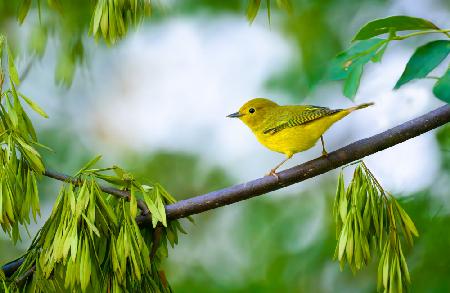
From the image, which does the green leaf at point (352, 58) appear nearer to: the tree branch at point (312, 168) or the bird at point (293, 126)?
the tree branch at point (312, 168)

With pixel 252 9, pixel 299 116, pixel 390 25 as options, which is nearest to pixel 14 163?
pixel 252 9

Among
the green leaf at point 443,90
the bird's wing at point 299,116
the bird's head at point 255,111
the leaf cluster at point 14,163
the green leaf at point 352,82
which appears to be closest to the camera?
the green leaf at point 443,90

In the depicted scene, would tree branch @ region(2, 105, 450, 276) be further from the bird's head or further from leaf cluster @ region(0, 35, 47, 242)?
the bird's head

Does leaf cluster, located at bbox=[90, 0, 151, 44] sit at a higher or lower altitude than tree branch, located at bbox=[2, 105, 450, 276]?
higher

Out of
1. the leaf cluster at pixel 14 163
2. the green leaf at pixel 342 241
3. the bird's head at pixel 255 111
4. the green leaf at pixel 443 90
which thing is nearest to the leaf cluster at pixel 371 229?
the green leaf at pixel 342 241

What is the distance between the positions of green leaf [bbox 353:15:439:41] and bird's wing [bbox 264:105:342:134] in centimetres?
55

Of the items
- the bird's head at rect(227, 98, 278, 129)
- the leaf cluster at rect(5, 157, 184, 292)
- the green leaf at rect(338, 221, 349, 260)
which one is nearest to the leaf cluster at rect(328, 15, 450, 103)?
the green leaf at rect(338, 221, 349, 260)

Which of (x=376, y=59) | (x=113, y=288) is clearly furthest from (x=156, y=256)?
(x=376, y=59)

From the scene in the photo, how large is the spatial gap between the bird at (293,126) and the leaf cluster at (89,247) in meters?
0.38

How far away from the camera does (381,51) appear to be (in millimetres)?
1086

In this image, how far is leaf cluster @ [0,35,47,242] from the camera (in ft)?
3.84

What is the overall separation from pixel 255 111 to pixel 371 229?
3.03 ft

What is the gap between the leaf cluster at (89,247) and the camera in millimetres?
1188

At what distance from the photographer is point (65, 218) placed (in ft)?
4.01
